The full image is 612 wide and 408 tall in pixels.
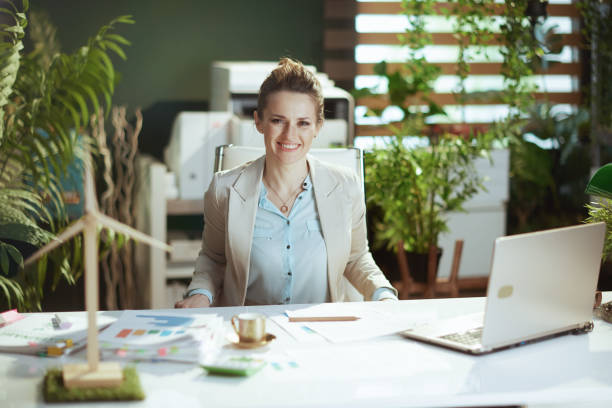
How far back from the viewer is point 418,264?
3215 mm

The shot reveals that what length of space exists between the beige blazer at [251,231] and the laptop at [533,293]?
53cm

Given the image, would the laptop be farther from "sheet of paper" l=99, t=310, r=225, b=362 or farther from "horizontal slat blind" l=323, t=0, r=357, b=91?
"horizontal slat blind" l=323, t=0, r=357, b=91

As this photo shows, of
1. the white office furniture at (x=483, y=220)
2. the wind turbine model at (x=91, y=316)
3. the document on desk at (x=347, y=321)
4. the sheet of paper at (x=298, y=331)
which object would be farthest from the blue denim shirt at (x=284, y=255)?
the white office furniture at (x=483, y=220)

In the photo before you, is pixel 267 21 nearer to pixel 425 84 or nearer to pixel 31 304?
pixel 425 84

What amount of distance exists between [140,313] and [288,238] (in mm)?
566

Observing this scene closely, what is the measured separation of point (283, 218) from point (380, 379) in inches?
33.3

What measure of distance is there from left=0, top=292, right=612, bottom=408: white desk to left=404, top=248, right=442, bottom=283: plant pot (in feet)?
6.05

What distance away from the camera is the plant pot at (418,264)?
3197mm

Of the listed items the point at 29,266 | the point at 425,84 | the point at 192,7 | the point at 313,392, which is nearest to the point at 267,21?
the point at 192,7

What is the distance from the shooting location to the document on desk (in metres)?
1.38

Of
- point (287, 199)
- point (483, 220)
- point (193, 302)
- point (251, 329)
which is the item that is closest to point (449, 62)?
point (483, 220)

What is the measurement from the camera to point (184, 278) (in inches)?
145

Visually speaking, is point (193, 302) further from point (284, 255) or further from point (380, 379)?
point (380, 379)

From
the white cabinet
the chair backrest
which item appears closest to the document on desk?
the chair backrest
